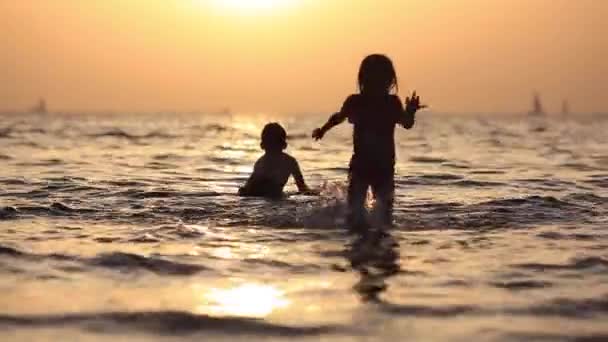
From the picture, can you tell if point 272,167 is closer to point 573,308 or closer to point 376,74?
point 376,74

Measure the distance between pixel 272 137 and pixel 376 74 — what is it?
99.8 inches

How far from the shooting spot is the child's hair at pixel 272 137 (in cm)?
996

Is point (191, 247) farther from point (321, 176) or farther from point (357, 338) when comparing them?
point (321, 176)

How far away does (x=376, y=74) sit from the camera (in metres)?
7.80

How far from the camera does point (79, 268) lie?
5.29m

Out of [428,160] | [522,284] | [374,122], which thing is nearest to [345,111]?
[374,122]

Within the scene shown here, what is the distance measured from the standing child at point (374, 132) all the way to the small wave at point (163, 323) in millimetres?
4021

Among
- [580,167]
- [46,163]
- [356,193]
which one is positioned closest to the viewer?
[356,193]

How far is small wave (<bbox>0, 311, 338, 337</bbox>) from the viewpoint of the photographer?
3.83 m

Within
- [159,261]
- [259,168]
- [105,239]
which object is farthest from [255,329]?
[259,168]

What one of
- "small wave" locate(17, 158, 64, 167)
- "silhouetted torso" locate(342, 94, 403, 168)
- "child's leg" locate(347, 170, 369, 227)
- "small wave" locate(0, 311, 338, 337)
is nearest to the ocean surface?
"small wave" locate(0, 311, 338, 337)

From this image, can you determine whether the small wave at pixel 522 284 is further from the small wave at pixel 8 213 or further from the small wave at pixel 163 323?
the small wave at pixel 8 213

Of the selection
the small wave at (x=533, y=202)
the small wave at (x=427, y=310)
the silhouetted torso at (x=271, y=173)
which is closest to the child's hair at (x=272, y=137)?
the silhouetted torso at (x=271, y=173)

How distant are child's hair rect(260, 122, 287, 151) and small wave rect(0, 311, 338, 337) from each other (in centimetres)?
598
